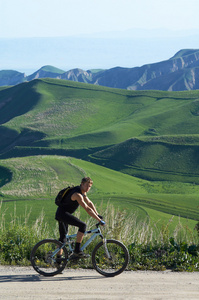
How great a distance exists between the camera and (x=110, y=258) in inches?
395

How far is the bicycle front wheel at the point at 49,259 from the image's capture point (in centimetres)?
991

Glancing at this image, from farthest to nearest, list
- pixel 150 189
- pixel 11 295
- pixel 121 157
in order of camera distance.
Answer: pixel 121 157, pixel 150 189, pixel 11 295

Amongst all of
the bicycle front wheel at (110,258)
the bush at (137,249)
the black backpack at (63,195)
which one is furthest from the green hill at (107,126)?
the black backpack at (63,195)

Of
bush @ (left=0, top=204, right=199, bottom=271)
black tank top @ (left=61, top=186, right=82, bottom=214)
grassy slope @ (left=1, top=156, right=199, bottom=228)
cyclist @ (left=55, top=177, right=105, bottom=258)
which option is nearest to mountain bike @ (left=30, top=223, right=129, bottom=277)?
cyclist @ (left=55, top=177, right=105, bottom=258)

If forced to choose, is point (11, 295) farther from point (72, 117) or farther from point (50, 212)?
point (72, 117)

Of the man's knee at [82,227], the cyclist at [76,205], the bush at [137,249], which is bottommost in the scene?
the bush at [137,249]

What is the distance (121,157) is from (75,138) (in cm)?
2427

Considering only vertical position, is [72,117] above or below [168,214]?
above

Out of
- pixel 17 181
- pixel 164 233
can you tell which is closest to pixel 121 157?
pixel 17 181

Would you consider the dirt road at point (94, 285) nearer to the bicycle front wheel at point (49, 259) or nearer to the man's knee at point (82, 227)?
the bicycle front wheel at point (49, 259)

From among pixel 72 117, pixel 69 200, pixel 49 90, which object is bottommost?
pixel 69 200

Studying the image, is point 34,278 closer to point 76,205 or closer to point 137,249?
point 76,205

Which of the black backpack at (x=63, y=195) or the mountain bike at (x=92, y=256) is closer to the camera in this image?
the black backpack at (x=63, y=195)

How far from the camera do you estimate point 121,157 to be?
302ft
